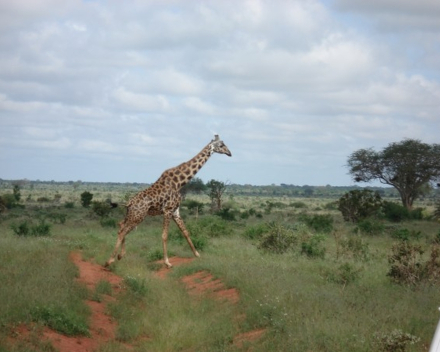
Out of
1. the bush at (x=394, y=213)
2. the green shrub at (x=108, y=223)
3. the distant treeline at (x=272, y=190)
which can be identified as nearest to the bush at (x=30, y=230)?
the green shrub at (x=108, y=223)

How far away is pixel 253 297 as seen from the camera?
1139 cm

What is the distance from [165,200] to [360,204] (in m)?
21.5

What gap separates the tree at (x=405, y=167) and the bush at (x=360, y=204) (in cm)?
1156

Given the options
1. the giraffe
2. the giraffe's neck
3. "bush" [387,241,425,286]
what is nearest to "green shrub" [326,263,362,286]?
"bush" [387,241,425,286]

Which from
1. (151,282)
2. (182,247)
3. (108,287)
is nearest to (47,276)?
(108,287)

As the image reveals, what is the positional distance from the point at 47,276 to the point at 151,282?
2.64m

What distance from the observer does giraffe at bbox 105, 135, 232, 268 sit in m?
17.0

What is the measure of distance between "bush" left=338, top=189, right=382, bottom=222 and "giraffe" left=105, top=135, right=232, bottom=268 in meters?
19.9

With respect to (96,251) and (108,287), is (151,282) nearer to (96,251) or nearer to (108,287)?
(108,287)

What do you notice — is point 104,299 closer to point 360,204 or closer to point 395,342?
point 395,342

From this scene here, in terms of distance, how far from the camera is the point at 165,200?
17.4 metres

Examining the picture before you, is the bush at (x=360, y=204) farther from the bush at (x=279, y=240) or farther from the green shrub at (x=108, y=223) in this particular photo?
the bush at (x=279, y=240)

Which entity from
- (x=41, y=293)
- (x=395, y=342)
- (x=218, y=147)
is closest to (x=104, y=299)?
(x=41, y=293)

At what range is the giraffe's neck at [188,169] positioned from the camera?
1794 cm
